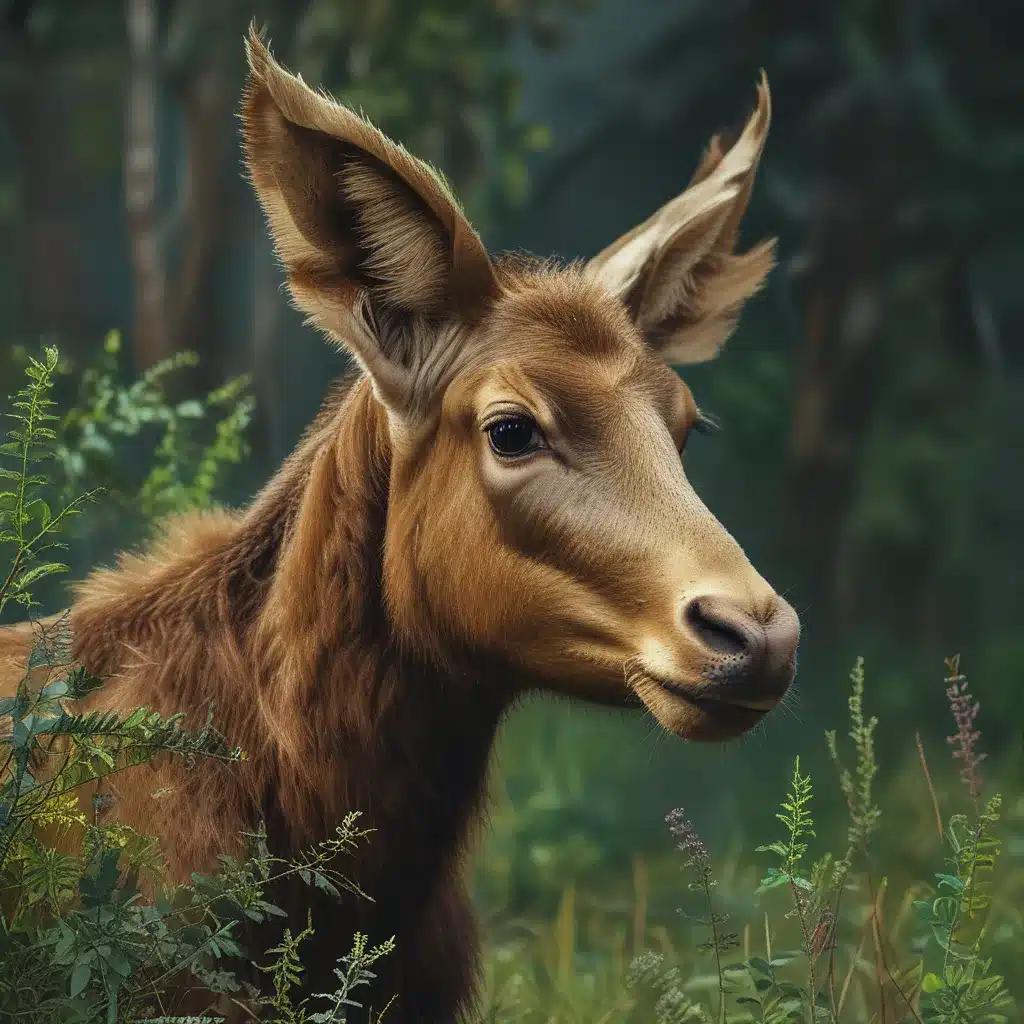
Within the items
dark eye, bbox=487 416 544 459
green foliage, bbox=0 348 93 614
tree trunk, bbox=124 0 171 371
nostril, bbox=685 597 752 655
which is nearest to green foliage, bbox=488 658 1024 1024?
nostril, bbox=685 597 752 655

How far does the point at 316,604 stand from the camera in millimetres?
3375

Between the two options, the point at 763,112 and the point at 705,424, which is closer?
the point at 705,424

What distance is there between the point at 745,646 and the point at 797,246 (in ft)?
20.5

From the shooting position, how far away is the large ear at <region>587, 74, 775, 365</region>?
12.8 feet

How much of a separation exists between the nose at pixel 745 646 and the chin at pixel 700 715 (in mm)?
42

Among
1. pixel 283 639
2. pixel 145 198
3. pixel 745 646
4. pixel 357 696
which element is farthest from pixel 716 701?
pixel 145 198

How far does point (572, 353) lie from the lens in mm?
3357

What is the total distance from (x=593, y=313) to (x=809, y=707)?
541 cm

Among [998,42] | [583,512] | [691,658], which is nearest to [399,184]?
[583,512]

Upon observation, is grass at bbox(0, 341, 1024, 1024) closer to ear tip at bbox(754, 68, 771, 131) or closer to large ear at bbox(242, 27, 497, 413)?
large ear at bbox(242, 27, 497, 413)

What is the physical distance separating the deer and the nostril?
62 mm

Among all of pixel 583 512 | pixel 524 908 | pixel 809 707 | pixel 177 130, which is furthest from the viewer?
pixel 177 130

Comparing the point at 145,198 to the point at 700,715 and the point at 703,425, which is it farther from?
the point at 700,715

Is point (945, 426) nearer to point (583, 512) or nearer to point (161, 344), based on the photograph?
point (161, 344)
